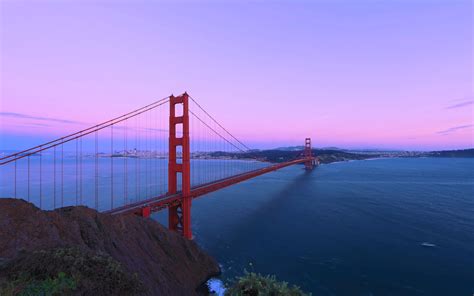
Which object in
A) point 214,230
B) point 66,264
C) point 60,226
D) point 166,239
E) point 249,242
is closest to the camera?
point 66,264

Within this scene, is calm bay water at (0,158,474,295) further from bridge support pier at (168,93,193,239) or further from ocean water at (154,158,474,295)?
bridge support pier at (168,93,193,239)

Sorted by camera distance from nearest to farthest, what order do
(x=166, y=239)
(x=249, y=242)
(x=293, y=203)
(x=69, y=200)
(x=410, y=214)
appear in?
1. (x=166, y=239)
2. (x=249, y=242)
3. (x=410, y=214)
4. (x=69, y=200)
5. (x=293, y=203)

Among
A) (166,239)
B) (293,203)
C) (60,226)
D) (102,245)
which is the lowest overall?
(293,203)

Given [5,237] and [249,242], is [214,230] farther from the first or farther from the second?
[5,237]

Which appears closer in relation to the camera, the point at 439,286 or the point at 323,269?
the point at 439,286

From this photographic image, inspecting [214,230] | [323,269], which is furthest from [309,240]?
[214,230]

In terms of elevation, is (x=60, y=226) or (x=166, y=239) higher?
(x=60, y=226)

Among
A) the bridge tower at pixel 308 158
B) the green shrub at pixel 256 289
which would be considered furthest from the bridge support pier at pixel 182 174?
the bridge tower at pixel 308 158

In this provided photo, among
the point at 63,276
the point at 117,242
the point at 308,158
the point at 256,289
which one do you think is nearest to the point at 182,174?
the point at 117,242
